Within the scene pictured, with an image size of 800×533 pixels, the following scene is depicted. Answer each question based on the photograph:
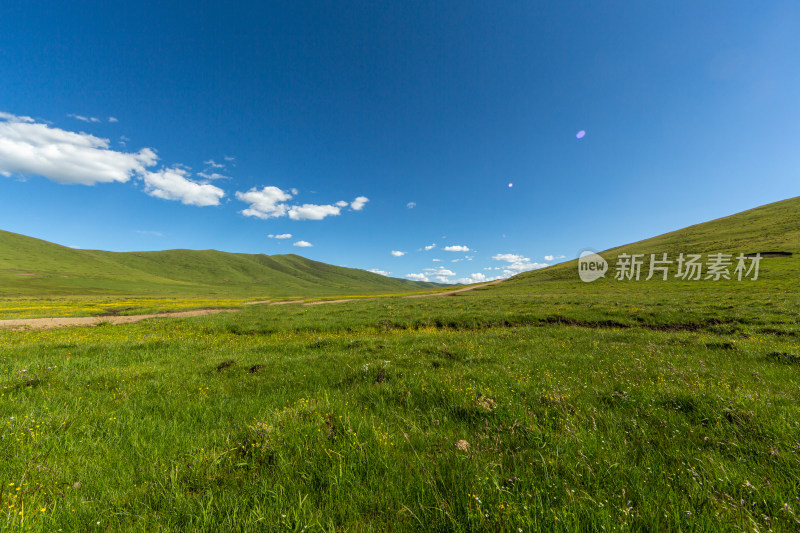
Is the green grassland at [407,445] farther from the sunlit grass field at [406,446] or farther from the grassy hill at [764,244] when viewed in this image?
the grassy hill at [764,244]

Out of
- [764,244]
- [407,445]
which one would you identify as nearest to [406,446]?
[407,445]

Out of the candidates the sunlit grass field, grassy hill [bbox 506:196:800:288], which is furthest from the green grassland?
grassy hill [bbox 506:196:800:288]

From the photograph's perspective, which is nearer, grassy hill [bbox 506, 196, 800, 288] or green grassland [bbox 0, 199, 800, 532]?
green grassland [bbox 0, 199, 800, 532]

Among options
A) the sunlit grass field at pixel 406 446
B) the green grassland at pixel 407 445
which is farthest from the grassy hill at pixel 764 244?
the sunlit grass field at pixel 406 446

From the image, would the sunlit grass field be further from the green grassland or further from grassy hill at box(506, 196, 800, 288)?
grassy hill at box(506, 196, 800, 288)

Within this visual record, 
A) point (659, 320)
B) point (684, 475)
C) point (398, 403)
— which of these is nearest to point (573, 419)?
point (684, 475)

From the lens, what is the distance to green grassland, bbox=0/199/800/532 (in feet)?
8.93

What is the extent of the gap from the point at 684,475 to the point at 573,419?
1.37 m

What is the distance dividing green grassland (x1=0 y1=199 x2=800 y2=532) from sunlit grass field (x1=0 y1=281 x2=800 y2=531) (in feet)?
0.09

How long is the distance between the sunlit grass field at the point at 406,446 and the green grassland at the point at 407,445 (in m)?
0.03

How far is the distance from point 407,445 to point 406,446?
3 cm

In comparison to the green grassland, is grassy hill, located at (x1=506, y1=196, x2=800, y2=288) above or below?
above

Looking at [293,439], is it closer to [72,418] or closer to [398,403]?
[398,403]

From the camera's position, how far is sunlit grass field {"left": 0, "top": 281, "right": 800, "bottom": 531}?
2721 mm
